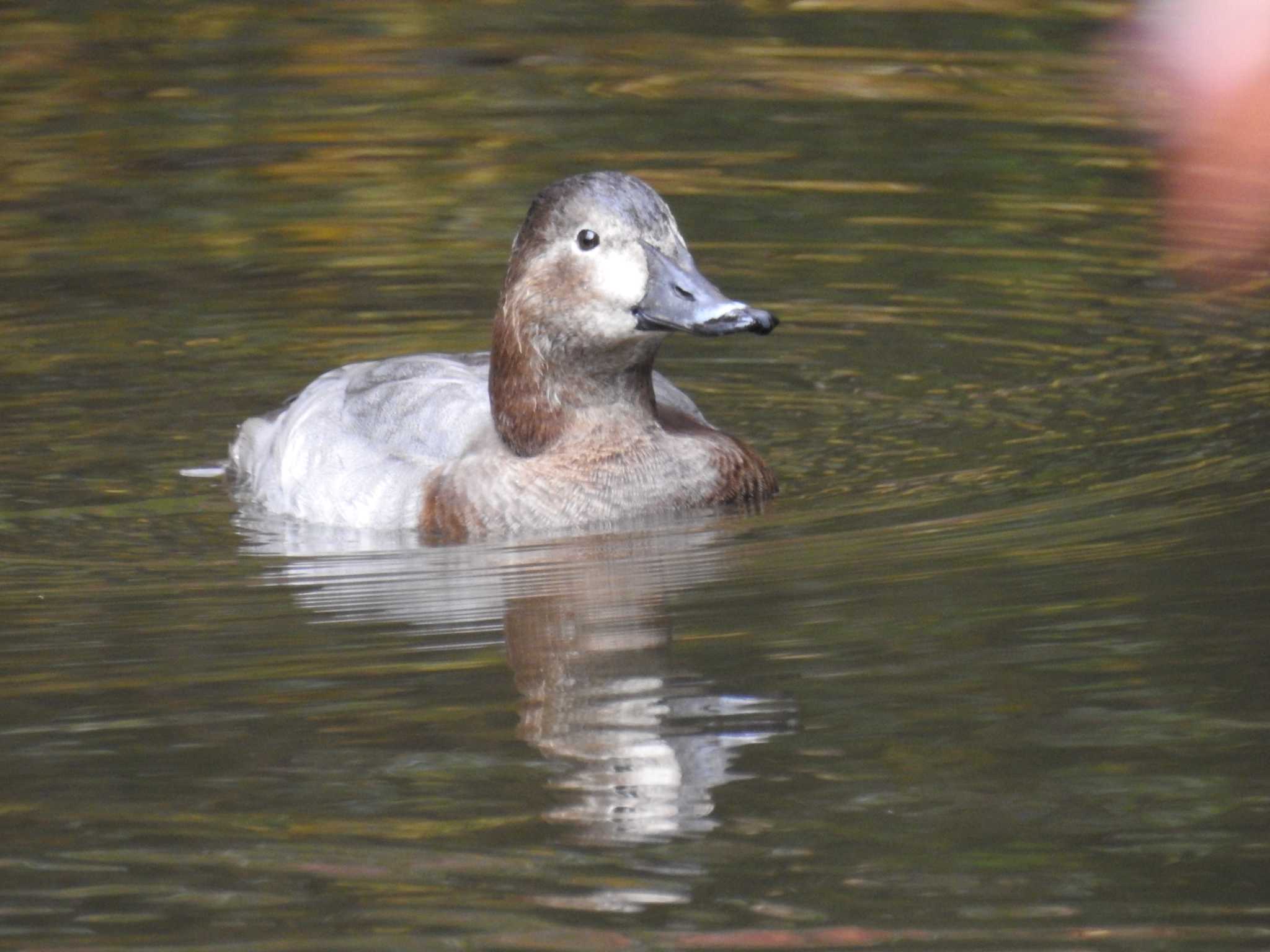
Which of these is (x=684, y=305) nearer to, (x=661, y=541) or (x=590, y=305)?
(x=590, y=305)

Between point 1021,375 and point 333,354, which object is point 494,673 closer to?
point 1021,375

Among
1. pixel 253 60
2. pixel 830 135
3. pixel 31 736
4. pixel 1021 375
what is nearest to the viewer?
pixel 31 736

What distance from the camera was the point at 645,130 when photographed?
37.0 feet

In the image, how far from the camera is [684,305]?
6379mm

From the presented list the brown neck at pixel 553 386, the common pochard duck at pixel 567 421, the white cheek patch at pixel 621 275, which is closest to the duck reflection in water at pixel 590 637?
the common pochard duck at pixel 567 421

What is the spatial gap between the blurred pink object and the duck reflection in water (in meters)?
2.67

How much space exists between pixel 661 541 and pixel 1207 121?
6.27 meters

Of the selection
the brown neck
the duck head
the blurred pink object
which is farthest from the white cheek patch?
the blurred pink object

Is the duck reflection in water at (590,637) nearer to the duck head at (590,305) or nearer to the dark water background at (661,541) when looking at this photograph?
the dark water background at (661,541)

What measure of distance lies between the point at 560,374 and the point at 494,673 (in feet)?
6.81

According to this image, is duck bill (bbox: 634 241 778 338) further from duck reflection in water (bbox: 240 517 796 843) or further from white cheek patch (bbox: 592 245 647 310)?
duck reflection in water (bbox: 240 517 796 843)

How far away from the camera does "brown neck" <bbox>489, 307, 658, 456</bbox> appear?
6.81m

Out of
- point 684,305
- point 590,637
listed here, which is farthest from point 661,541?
point 590,637

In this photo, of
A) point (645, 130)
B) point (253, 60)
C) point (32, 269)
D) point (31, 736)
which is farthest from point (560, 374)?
point (253, 60)
